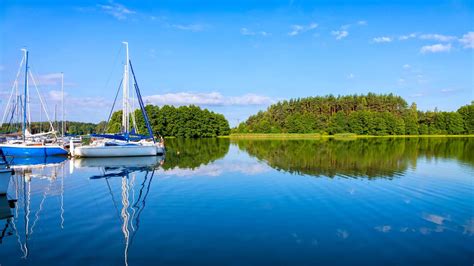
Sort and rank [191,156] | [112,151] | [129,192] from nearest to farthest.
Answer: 1. [129,192]
2. [112,151]
3. [191,156]

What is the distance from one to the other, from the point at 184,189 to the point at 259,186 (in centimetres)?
350

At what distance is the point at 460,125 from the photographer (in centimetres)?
10181

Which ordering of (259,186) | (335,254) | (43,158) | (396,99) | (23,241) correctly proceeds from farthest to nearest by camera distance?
(396,99), (43,158), (259,186), (23,241), (335,254)

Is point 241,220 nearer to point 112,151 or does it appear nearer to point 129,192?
point 129,192

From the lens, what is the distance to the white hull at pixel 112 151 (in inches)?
1217

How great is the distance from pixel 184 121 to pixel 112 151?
67552 mm

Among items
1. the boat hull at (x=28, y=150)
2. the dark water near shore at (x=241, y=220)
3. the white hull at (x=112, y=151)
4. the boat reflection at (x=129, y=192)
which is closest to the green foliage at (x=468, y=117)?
the dark water near shore at (x=241, y=220)

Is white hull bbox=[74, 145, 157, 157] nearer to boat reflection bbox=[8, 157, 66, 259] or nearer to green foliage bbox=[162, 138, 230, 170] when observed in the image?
green foliage bbox=[162, 138, 230, 170]

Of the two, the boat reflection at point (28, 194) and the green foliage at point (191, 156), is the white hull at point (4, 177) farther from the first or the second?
the green foliage at point (191, 156)

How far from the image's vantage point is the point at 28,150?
1225 inches

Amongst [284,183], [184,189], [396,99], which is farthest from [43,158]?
[396,99]

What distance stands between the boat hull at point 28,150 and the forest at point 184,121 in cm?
6076

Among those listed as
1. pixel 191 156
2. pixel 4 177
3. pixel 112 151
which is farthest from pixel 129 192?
pixel 191 156

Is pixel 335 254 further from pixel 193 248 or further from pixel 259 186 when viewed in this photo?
pixel 259 186
